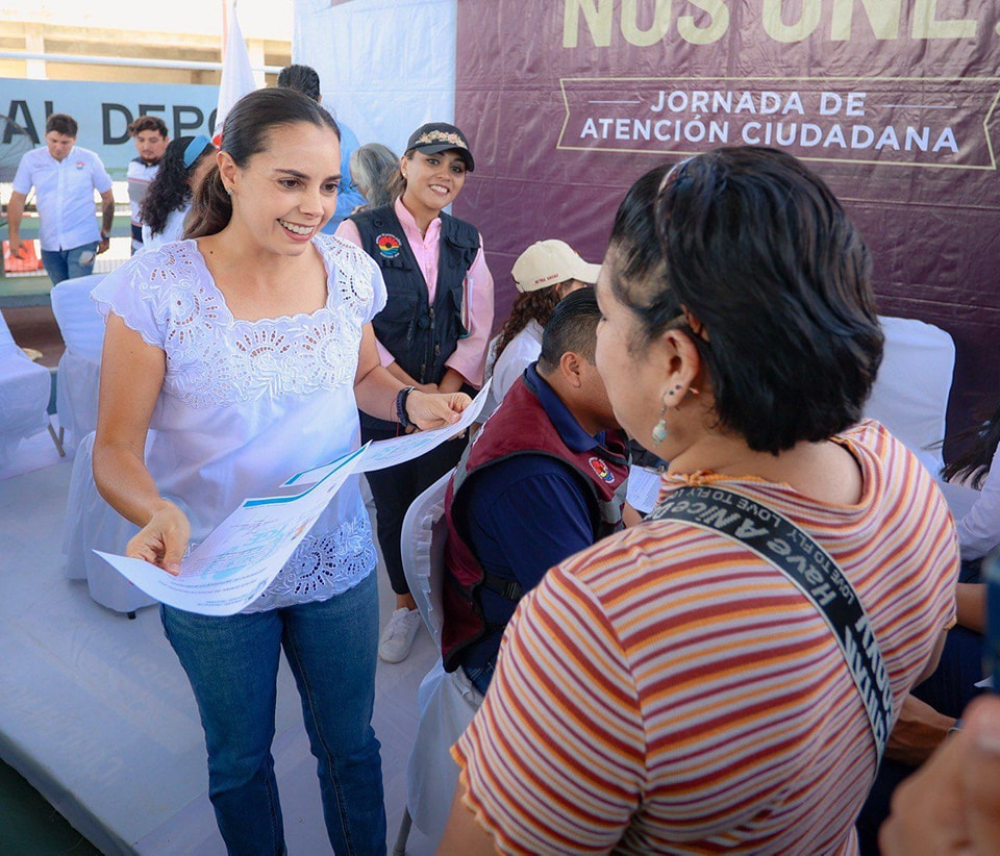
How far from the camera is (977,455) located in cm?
266

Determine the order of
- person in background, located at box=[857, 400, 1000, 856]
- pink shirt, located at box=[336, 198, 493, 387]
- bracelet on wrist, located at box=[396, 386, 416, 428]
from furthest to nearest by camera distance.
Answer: pink shirt, located at box=[336, 198, 493, 387], bracelet on wrist, located at box=[396, 386, 416, 428], person in background, located at box=[857, 400, 1000, 856]

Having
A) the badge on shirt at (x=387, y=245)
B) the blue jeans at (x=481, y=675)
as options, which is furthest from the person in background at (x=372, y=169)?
the blue jeans at (x=481, y=675)

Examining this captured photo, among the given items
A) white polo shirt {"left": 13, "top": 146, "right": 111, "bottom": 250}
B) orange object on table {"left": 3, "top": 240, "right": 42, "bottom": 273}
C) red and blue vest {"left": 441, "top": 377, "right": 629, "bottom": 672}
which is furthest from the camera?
orange object on table {"left": 3, "top": 240, "right": 42, "bottom": 273}

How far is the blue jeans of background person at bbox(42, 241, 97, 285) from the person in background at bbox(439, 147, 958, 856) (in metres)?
6.36

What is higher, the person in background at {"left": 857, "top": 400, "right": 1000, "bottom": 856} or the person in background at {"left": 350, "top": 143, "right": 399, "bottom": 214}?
the person in background at {"left": 350, "top": 143, "right": 399, "bottom": 214}

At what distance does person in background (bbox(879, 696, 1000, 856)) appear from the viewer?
37cm

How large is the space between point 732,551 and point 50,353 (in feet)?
22.2

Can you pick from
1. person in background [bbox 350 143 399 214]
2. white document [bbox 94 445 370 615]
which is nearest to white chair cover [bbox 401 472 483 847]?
white document [bbox 94 445 370 615]

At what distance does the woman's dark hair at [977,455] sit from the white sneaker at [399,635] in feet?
6.03

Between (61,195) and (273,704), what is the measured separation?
5690 millimetres

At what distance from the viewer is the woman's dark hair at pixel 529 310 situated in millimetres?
2783

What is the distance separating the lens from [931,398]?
3182 mm

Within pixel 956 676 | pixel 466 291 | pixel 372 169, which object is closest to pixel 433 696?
pixel 956 676

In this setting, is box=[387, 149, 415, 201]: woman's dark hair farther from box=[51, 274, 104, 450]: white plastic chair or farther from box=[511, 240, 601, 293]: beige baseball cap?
box=[51, 274, 104, 450]: white plastic chair
